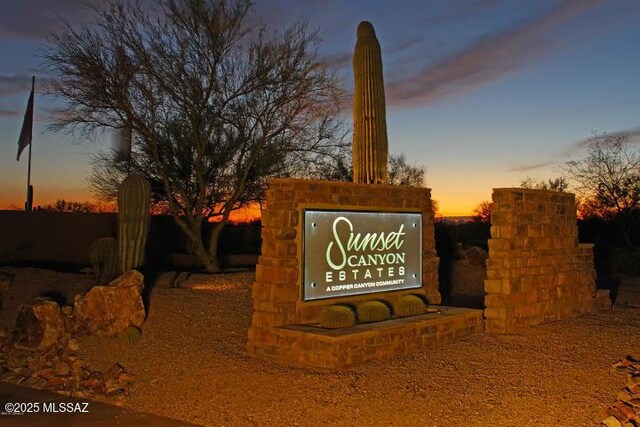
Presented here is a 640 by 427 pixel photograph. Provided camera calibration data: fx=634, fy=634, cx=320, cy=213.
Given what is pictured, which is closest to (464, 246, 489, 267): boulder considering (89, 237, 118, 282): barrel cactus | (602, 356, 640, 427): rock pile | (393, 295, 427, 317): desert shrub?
(393, 295, 427, 317): desert shrub

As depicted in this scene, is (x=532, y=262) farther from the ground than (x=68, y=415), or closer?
farther from the ground

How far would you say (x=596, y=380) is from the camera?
24.0 ft

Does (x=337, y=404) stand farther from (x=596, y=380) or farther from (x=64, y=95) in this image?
(x=64, y=95)

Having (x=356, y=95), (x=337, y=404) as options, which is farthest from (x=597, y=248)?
(x=337, y=404)

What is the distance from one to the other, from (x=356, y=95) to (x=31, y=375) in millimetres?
7139

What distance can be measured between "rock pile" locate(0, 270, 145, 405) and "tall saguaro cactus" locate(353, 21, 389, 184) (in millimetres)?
4471

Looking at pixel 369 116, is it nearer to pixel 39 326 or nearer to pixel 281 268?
pixel 281 268

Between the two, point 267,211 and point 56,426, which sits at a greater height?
point 267,211

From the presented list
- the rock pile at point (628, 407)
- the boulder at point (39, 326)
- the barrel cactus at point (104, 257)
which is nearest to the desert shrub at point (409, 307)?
the rock pile at point (628, 407)

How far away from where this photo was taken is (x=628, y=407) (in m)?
6.26

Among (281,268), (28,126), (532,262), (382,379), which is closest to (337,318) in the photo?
(281,268)

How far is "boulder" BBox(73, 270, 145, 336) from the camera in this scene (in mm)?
10336

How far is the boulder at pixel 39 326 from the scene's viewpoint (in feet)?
33.3

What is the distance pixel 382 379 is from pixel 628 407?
260 cm
